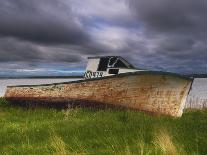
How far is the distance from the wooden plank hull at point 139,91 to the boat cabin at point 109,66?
179 centimetres

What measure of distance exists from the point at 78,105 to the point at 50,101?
227 centimetres

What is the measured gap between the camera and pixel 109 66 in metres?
20.5

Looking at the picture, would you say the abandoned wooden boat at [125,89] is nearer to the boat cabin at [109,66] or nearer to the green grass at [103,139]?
the boat cabin at [109,66]

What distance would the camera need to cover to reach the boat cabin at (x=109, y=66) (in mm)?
20250

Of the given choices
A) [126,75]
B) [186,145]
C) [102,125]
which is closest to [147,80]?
[126,75]

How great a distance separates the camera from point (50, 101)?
70.2ft

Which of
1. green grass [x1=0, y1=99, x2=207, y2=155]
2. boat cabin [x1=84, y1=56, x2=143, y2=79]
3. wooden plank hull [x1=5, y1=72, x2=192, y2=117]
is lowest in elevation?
green grass [x1=0, y1=99, x2=207, y2=155]

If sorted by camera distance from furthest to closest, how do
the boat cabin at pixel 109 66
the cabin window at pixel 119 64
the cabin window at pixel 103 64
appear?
the cabin window at pixel 103 64
the cabin window at pixel 119 64
the boat cabin at pixel 109 66

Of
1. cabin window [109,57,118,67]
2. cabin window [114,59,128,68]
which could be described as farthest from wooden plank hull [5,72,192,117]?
cabin window [114,59,128,68]

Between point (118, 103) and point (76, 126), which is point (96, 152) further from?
point (118, 103)

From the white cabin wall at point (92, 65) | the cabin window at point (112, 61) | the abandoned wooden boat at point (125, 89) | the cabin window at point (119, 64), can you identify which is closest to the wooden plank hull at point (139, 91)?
the abandoned wooden boat at point (125, 89)

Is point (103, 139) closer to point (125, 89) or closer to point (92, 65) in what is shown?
point (125, 89)

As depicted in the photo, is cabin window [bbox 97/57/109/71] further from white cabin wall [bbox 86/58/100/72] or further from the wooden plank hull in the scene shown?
the wooden plank hull

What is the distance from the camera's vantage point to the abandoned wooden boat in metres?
17.5
